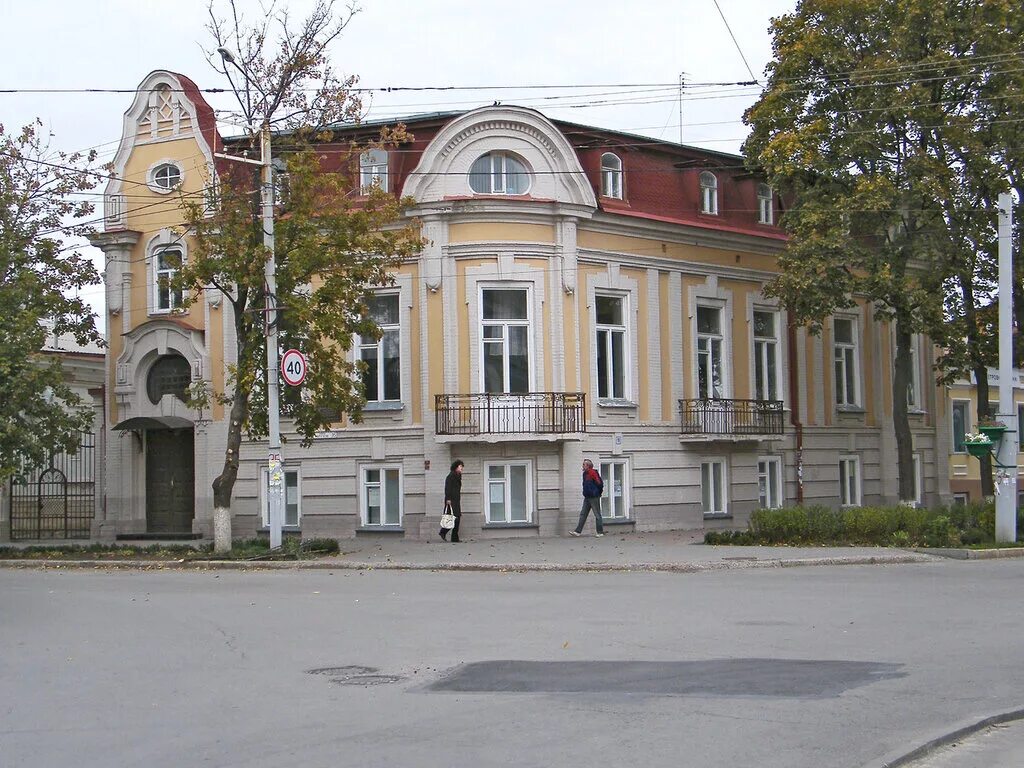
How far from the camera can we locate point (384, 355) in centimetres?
3059

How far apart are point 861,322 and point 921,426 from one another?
4.13m

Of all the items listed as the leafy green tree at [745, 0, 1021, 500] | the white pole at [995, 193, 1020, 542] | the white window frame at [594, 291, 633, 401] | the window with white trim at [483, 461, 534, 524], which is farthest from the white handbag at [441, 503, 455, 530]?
the white pole at [995, 193, 1020, 542]

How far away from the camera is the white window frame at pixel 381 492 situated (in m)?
30.0

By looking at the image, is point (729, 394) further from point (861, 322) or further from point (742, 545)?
point (742, 545)

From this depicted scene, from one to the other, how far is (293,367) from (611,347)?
9713 millimetres

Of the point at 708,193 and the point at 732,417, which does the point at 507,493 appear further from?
the point at 708,193

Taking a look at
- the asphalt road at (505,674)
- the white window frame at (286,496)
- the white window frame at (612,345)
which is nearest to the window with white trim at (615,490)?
the white window frame at (612,345)

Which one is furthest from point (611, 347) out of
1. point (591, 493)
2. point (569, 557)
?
point (569, 557)

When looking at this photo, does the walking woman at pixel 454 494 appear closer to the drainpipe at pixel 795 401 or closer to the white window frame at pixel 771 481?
the white window frame at pixel 771 481

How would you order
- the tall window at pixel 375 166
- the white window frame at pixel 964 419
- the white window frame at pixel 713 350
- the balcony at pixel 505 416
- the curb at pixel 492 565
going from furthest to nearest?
1. the white window frame at pixel 964 419
2. the white window frame at pixel 713 350
3. the tall window at pixel 375 166
4. the balcony at pixel 505 416
5. the curb at pixel 492 565

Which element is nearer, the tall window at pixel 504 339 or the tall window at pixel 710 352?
the tall window at pixel 504 339

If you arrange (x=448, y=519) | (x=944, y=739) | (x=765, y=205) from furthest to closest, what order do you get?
(x=765, y=205), (x=448, y=519), (x=944, y=739)

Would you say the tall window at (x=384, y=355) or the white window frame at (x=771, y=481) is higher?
the tall window at (x=384, y=355)

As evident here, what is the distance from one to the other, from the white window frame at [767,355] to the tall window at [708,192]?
121 inches
